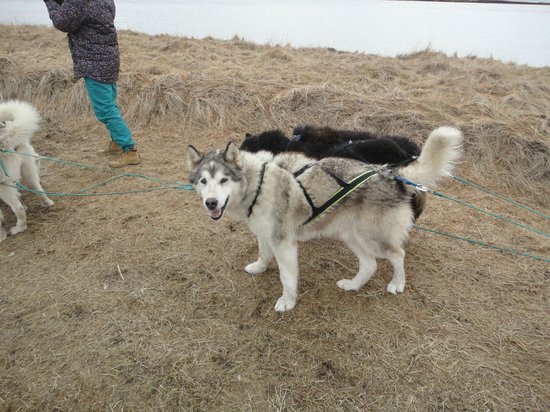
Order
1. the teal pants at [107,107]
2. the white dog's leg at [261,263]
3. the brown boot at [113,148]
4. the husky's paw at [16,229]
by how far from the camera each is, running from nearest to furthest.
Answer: the white dog's leg at [261,263] → the husky's paw at [16,229] → the teal pants at [107,107] → the brown boot at [113,148]

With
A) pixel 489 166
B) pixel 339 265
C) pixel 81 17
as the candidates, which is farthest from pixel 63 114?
pixel 489 166

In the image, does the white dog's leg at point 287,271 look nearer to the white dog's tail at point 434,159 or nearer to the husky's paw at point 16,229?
the white dog's tail at point 434,159

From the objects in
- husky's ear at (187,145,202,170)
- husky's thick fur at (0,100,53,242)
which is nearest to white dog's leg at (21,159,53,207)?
husky's thick fur at (0,100,53,242)

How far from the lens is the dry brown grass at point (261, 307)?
2359mm

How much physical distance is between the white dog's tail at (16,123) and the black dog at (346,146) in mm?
2600

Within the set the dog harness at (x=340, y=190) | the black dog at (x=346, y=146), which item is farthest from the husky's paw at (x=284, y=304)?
the black dog at (x=346, y=146)

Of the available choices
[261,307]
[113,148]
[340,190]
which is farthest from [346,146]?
[113,148]

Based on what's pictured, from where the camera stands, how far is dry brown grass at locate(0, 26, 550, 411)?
7.74ft

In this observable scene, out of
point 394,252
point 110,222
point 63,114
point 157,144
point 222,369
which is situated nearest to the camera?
point 222,369

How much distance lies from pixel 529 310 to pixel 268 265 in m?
2.48

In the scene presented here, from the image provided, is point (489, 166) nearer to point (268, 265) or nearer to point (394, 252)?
point (394, 252)

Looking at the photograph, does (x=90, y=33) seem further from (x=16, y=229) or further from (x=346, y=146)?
(x=346, y=146)

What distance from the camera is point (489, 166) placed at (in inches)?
206

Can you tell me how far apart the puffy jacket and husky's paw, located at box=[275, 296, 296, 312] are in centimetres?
401
